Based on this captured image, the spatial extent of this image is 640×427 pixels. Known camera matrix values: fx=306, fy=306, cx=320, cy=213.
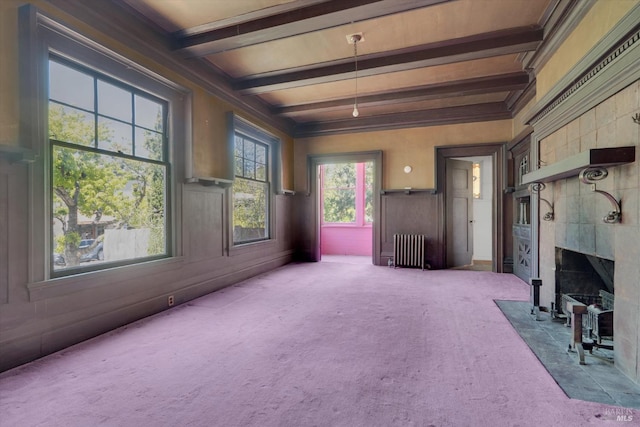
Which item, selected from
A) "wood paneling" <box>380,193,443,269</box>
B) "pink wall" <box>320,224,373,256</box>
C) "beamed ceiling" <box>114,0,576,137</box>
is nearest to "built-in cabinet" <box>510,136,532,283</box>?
"beamed ceiling" <box>114,0,576,137</box>

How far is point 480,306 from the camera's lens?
11.8ft

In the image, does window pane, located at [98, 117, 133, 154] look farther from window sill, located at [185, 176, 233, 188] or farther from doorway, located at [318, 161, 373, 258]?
doorway, located at [318, 161, 373, 258]

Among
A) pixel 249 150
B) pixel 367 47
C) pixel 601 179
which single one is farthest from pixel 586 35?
pixel 249 150

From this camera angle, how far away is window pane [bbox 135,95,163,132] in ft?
10.9

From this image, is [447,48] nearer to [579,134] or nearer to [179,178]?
[579,134]

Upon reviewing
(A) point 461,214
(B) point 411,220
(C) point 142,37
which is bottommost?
(B) point 411,220

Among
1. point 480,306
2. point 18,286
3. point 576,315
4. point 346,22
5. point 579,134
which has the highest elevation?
point 346,22

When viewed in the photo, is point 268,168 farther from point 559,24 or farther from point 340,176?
point 559,24

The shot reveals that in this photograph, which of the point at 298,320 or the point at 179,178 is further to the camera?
the point at 179,178

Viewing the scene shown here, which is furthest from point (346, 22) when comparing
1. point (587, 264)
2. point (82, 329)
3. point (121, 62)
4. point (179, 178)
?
point (82, 329)

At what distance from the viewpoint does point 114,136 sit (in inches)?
119

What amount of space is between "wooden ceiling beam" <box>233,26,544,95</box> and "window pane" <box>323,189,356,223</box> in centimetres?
456

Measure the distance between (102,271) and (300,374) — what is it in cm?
205

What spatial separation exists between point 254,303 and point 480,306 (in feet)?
8.82
